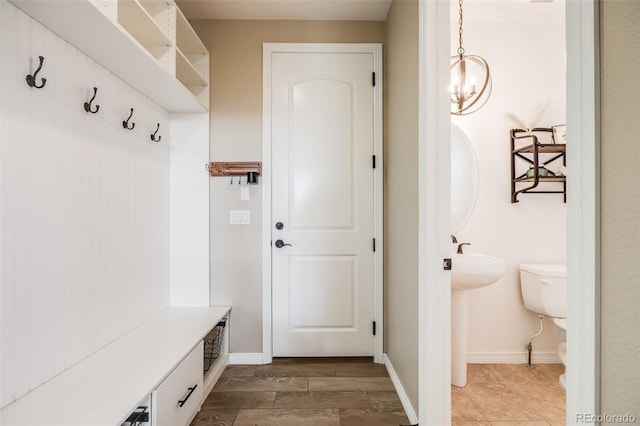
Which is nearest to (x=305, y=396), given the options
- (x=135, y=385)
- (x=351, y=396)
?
(x=351, y=396)

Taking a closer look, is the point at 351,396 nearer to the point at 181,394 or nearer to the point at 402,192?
the point at 181,394

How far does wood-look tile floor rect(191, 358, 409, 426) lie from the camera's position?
1742mm

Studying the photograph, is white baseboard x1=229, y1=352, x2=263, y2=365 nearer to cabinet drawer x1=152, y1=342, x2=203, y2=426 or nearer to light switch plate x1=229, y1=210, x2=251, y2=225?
cabinet drawer x1=152, y1=342, x2=203, y2=426

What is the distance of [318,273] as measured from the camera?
96.4 inches

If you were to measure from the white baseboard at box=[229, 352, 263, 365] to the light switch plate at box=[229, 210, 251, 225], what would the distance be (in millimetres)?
1024

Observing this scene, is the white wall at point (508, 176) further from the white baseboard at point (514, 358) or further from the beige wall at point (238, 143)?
the beige wall at point (238, 143)

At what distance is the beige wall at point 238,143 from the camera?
7.88ft

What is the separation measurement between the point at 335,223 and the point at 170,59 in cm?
154

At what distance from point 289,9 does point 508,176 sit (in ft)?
6.86

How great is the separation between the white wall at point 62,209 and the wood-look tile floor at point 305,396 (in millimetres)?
757

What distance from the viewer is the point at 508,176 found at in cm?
238

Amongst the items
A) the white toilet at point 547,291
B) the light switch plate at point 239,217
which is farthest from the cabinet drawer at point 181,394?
the white toilet at point 547,291

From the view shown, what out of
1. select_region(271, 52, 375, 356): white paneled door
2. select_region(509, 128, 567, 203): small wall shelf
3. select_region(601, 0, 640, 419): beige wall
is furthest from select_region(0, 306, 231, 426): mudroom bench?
select_region(509, 128, 567, 203): small wall shelf

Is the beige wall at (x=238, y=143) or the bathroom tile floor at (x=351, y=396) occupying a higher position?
the beige wall at (x=238, y=143)
